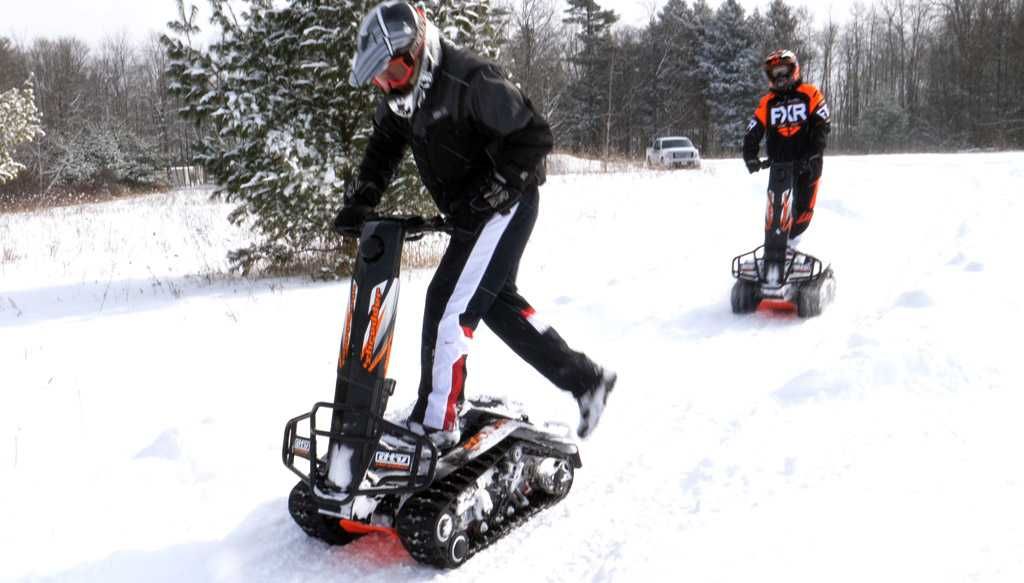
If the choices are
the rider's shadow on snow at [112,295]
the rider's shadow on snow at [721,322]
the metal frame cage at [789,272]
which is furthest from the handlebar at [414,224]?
the rider's shadow on snow at [112,295]

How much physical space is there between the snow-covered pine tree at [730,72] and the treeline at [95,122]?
3369cm

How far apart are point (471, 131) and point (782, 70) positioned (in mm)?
5048

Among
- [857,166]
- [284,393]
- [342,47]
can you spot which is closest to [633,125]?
[857,166]

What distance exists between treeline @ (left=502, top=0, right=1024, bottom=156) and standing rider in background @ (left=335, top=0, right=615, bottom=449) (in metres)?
39.2

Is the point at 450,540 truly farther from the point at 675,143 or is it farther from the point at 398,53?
the point at 675,143

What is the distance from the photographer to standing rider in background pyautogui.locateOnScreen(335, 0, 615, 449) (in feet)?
10.6

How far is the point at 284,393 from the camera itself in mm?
5324

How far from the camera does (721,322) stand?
6.96 meters

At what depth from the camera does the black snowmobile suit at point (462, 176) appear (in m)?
3.27

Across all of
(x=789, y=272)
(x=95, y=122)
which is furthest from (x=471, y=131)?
(x=95, y=122)

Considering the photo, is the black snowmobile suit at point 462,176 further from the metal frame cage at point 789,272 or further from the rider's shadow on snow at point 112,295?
the rider's shadow on snow at point 112,295

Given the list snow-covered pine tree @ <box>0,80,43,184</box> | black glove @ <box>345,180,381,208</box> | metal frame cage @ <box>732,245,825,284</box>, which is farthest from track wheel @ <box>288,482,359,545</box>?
snow-covered pine tree @ <box>0,80,43,184</box>

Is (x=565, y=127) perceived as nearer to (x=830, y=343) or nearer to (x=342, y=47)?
(x=342, y=47)

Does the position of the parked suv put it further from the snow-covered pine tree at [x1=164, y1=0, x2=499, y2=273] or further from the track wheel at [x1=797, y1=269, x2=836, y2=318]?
the track wheel at [x1=797, y1=269, x2=836, y2=318]
